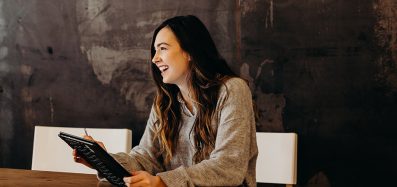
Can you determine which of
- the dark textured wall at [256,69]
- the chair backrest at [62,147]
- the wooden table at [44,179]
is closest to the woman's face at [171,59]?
the wooden table at [44,179]

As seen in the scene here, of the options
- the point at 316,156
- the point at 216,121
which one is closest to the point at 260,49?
the point at 316,156

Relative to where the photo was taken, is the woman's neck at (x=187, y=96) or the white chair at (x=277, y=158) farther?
the white chair at (x=277, y=158)

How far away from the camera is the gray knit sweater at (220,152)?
5.07 feet

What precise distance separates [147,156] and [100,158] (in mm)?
541

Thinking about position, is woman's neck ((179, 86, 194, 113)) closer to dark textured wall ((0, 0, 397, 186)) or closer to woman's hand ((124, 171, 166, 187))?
woman's hand ((124, 171, 166, 187))

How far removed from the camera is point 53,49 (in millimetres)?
3461

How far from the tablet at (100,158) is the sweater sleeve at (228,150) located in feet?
0.44

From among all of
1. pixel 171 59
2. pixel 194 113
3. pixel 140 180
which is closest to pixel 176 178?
pixel 140 180

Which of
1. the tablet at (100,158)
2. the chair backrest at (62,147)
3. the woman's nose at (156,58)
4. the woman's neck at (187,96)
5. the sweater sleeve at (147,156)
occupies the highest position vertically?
the woman's nose at (156,58)

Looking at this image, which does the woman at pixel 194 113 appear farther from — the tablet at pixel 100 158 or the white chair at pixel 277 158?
the white chair at pixel 277 158

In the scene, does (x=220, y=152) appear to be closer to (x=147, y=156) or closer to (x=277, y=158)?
(x=147, y=156)

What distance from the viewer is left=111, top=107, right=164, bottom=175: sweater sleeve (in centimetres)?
183

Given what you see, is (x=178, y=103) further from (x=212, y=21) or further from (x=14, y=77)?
(x=14, y=77)

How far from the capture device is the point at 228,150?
1.63 m
